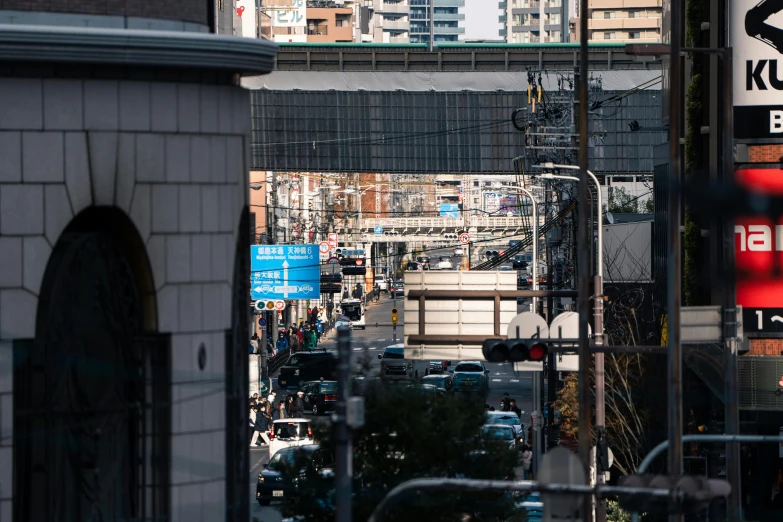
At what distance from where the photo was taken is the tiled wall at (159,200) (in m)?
11.5

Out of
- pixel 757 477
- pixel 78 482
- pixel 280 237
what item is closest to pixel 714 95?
pixel 757 477

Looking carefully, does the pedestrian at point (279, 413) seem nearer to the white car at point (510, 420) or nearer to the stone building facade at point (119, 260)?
the white car at point (510, 420)

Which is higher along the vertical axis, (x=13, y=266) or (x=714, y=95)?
(x=714, y=95)

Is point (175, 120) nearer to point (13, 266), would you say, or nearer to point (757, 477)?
point (13, 266)

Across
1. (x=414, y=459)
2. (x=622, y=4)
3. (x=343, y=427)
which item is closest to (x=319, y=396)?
Result: (x=414, y=459)

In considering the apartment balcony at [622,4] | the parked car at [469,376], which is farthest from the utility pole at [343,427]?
the apartment balcony at [622,4]

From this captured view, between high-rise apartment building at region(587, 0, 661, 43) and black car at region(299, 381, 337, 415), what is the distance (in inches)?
4214

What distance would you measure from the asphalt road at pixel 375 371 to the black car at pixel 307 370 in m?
1.85

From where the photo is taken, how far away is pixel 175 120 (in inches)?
488

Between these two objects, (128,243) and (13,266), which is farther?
(128,243)

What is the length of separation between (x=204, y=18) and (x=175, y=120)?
1.15 metres

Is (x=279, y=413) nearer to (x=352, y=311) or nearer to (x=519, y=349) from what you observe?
(x=519, y=349)

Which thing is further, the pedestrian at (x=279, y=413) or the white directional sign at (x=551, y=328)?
the pedestrian at (x=279, y=413)

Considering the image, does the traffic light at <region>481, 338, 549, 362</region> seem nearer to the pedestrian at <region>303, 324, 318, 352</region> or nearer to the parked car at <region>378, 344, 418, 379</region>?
the parked car at <region>378, 344, 418, 379</region>
